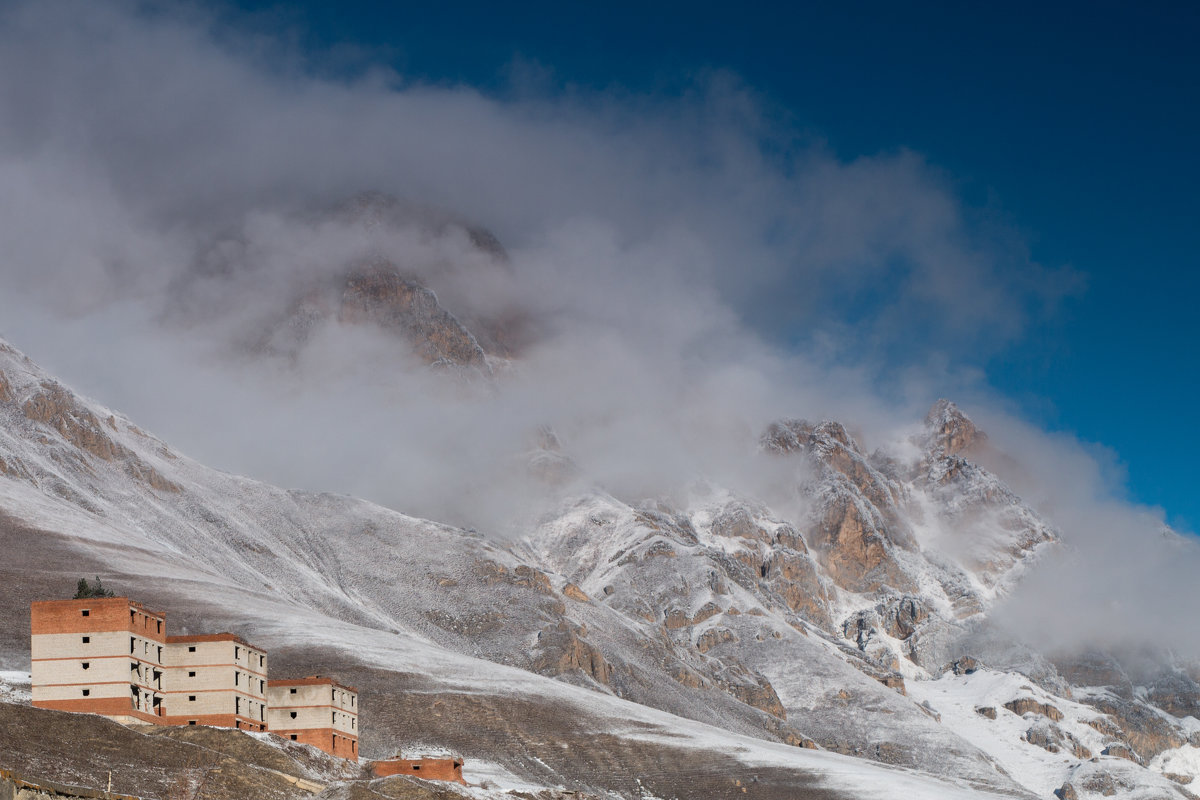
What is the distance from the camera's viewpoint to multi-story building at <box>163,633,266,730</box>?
102 meters

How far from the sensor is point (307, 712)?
4409 inches

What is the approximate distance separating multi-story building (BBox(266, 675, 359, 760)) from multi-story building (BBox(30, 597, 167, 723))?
551 inches

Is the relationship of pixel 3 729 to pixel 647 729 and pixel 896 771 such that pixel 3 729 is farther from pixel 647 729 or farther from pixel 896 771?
pixel 896 771

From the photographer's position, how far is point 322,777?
298 ft

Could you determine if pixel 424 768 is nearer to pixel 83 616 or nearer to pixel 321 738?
pixel 321 738

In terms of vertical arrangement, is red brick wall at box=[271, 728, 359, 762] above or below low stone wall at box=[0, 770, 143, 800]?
above

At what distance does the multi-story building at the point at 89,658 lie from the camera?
96.3 metres

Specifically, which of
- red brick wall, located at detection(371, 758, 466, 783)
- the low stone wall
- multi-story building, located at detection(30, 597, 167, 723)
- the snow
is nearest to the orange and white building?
multi-story building, located at detection(30, 597, 167, 723)

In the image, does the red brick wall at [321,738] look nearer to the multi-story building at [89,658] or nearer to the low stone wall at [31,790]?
the multi-story building at [89,658]

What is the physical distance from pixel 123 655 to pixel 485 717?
57.1 metres

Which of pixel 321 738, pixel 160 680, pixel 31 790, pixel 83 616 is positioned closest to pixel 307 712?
pixel 321 738

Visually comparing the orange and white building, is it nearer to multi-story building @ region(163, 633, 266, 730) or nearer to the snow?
multi-story building @ region(163, 633, 266, 730)

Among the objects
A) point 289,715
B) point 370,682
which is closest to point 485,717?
point 370,682

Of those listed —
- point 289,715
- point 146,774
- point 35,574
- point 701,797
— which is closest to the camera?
point 146,774
